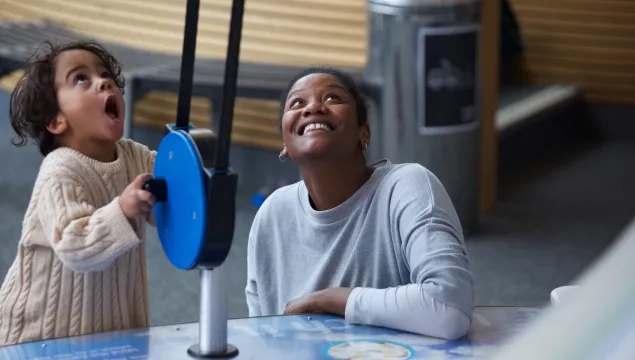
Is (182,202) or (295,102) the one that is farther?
(295,102)

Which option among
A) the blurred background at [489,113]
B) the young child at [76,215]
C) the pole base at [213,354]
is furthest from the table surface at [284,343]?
the blurred background at [489,113]

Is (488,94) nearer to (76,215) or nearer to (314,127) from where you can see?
(314,127)

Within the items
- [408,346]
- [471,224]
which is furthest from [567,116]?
[408,346]

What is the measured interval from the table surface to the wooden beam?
3.63 m

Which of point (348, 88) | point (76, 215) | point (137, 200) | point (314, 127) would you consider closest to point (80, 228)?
point (76, 215)

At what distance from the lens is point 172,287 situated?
4168 millimetres

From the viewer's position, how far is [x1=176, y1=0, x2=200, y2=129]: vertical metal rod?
3.73 ft

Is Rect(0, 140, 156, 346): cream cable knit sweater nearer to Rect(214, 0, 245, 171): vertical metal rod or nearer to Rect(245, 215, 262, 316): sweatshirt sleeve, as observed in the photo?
Rect(245, 215, 262, 316): sweatshirt sleeve

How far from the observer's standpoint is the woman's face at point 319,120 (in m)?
1.73

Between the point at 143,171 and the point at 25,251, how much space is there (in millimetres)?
225

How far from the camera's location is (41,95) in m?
1.63

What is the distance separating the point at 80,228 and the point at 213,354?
13.7 inches

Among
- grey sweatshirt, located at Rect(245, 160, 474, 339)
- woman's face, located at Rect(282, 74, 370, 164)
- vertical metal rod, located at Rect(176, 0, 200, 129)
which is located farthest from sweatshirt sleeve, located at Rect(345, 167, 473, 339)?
vertical metal rod, located at Rect(176, 0, 200, 129)

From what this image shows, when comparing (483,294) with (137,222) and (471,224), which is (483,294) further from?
(137,222)
